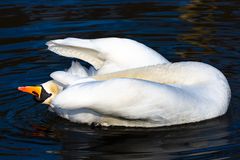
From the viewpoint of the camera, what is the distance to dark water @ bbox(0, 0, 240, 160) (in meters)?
7.16

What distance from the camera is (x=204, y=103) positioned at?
7629mm

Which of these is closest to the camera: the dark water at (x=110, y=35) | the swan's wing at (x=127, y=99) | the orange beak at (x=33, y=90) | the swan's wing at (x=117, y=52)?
the swan's wing at (x=127, y=99)

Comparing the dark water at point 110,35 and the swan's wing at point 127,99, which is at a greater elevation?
the swan's wing at point 127,99

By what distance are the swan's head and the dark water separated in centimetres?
25

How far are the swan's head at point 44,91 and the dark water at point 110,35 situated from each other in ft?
0.83

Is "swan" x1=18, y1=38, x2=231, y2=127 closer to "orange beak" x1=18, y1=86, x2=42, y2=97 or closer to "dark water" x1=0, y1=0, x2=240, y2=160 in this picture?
"orange beak" x1=18, y1=86, x2=42, y2=97

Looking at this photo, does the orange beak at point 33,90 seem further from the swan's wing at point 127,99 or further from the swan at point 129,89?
the swan's wing at point 127,99

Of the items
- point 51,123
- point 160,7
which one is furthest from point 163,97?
point 160,7

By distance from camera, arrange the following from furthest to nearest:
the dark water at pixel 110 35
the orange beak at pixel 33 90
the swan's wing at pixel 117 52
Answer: the swan's wing at pixel 117 52 → the orange beak at pixel 33 90 → the dark water at pixel 110 35

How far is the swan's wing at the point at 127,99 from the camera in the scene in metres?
7.03

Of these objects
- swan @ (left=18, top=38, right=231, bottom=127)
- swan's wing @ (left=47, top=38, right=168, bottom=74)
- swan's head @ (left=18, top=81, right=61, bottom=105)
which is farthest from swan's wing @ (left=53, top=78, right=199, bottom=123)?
swan's wing @ (left=47, top=38, right=168, bottom=74)

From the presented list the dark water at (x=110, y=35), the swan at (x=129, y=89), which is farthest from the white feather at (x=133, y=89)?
the dark water at (x=110, y=35)

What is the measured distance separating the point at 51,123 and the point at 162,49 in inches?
106

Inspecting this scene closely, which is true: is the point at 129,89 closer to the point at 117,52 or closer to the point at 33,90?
the point at 33,90
